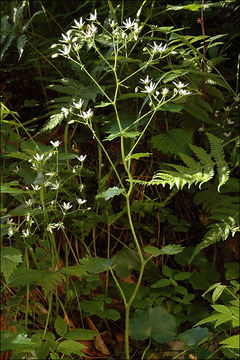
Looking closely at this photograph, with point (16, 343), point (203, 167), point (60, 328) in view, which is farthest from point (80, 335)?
point (203, 167)

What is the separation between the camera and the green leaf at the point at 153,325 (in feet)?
4.80

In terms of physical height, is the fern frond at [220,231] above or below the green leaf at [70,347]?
above

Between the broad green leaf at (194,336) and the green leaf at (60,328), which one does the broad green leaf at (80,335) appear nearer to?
the green leaf at (60,328)

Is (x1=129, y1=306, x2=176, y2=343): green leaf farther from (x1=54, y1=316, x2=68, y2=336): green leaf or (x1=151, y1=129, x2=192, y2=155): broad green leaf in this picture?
(x1=151, y1=129, x2=192, y2=155): broad green leaf

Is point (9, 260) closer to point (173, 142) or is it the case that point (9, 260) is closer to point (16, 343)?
A: point (16, 343)

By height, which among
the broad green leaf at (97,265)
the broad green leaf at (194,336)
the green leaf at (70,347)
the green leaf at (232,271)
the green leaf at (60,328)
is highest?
the broad green leaf at (97,265)

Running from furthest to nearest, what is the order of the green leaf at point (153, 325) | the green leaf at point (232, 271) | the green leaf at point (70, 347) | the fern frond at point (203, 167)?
the green leaf at point (232, 271) → the fern frond at point (203, 167) → the green leaf at point (153, 325) → the green leaf at point (70, 347)

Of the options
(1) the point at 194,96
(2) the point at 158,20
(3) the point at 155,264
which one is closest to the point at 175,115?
(1) the point at 194,96

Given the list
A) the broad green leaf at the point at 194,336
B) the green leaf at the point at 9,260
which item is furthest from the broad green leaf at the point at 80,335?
the green leaf at the point at 9,260

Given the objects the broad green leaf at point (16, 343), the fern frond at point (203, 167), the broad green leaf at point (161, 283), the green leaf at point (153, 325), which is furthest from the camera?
the broad green leaf at point (161, 283)

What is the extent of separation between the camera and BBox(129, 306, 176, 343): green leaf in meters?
1.46

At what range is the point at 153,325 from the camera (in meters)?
1.51

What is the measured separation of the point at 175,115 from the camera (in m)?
2.12

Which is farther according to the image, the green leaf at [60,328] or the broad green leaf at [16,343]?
the green leaf at [60,328]
